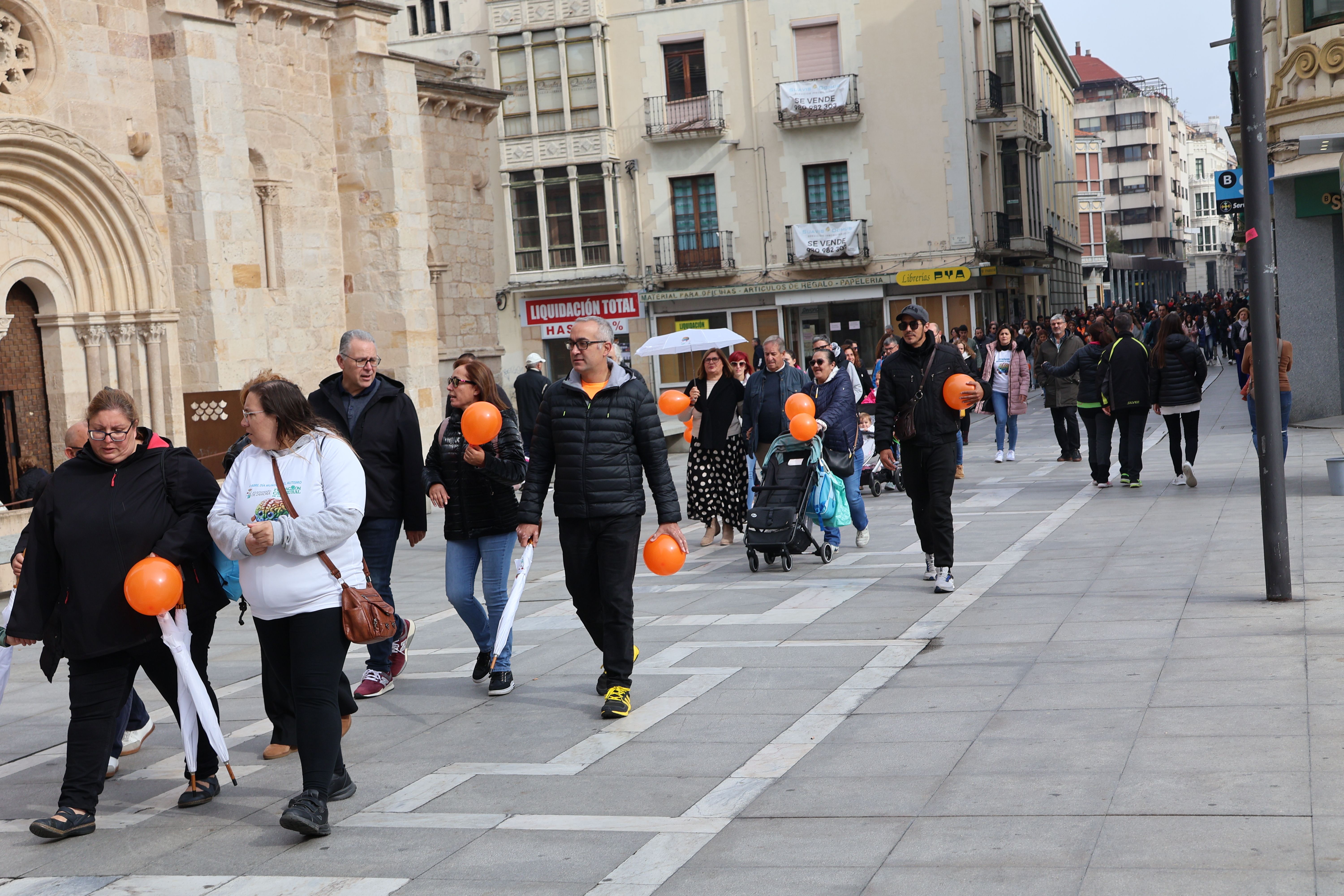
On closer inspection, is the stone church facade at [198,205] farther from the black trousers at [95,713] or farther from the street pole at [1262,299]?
the street pole at [1262,299]

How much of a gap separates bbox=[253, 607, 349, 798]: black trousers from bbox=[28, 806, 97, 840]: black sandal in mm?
869

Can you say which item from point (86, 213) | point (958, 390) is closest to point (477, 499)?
point (958, 390)

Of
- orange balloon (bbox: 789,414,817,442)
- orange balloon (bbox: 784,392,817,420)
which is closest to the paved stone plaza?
orange balloon (bbox: 789,414,817,442)

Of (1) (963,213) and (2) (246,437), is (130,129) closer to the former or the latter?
(2) (246,437)

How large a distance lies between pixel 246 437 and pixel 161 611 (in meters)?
1.52

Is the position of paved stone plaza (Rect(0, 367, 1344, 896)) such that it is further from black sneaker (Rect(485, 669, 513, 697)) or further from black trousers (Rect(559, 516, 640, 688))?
black trousers (Rect(559, 516, 640, 688))

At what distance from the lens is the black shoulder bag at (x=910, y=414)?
31.2 ft

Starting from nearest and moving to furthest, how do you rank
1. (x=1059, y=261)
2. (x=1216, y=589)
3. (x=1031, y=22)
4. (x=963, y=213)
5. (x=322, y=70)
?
(x=1216, y=589) → (x=322, y=70) → (x=963, y=213) → (x=1031, y=22) → (x=1059, y=261)

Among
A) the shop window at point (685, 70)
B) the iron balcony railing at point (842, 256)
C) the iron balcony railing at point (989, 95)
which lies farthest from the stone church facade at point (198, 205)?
the iron balcony railing at point (989, 95)

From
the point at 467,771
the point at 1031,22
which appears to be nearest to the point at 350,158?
the point at 467,771

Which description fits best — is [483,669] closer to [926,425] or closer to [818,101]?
[926,425]

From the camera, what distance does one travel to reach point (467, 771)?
19.4 ft

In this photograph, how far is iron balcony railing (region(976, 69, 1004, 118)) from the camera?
4109cm

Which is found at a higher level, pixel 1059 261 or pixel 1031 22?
pixel 1031 22
